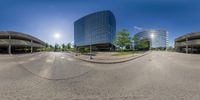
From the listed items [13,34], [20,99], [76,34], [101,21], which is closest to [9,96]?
[20,99]

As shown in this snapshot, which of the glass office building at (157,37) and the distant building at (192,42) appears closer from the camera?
the distant building at (192,42)

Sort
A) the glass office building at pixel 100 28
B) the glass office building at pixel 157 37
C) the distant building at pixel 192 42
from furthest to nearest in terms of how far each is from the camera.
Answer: the glass office building at pixel 157 37
the glass office building at pixel 100 28
the distant building at pixel 192 42

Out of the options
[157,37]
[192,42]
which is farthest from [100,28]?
[157,37]

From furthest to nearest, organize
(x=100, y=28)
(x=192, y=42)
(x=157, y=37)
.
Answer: (x=157, y=37) → (x=100, y=28) → (x=192, y=42)

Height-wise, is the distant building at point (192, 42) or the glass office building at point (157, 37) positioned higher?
the glass office building at point (157, 37)

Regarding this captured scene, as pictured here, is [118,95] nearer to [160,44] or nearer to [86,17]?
[86,17]

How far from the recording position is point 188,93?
354 cm

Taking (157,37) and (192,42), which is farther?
(157,37)

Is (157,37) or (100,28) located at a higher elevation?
(157,37)

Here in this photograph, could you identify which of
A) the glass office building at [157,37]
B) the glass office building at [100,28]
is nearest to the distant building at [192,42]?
the glass office building at [100,28]

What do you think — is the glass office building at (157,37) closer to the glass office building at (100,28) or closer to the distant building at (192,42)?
the glass office building at (100,28)

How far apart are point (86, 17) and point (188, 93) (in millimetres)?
83471

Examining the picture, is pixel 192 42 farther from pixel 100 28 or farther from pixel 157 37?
pixel 157 37

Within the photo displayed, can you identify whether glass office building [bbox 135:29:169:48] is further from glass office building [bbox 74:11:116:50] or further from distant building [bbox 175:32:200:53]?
distant building [bbox 175:32:200:53]
